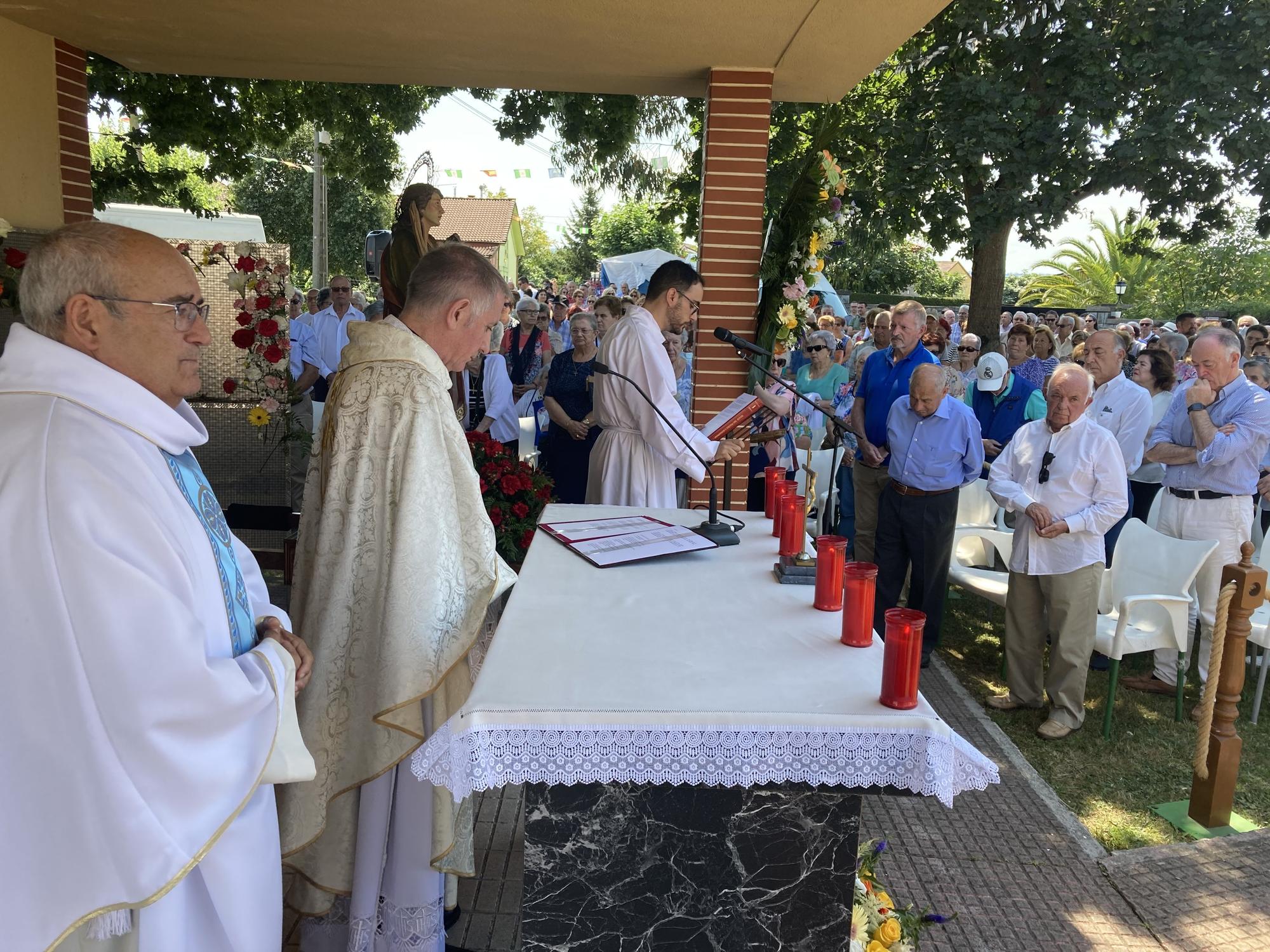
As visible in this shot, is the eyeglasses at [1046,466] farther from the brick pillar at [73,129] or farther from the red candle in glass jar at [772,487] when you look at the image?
the brick pillar at [73,129]

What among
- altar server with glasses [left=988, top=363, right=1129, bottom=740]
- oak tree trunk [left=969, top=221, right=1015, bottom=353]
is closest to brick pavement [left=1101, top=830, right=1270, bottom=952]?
altar server with glasses [left=988, top=363, right=1129, bottom=740]

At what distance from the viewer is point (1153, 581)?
5.45 meters

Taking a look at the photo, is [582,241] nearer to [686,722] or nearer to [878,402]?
[878,402]

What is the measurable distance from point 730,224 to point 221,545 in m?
5.04

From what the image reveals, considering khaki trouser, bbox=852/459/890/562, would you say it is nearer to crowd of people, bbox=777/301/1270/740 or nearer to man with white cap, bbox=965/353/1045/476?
crowd of people, bbox=777/301/1270/740

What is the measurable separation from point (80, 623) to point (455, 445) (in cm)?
121

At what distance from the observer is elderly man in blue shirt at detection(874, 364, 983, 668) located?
5.77 metres

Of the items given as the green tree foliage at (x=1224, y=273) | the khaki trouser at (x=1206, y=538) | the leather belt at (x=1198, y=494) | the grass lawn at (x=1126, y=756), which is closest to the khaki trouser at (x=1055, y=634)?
the grass lawn at (x=1126, y=756)

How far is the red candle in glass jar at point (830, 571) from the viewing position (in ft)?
8.48

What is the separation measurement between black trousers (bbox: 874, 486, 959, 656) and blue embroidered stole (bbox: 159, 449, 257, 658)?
173 inches

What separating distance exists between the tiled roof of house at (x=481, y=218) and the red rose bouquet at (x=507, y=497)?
54542 mm

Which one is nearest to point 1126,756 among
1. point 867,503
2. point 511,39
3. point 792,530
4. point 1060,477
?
point 1060,477

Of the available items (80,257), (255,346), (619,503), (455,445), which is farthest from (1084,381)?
(255,346)

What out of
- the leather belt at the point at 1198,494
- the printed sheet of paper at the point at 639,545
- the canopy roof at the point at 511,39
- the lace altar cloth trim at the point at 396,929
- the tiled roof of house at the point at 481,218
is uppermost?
the tiled roof of house at the point at 481,218
